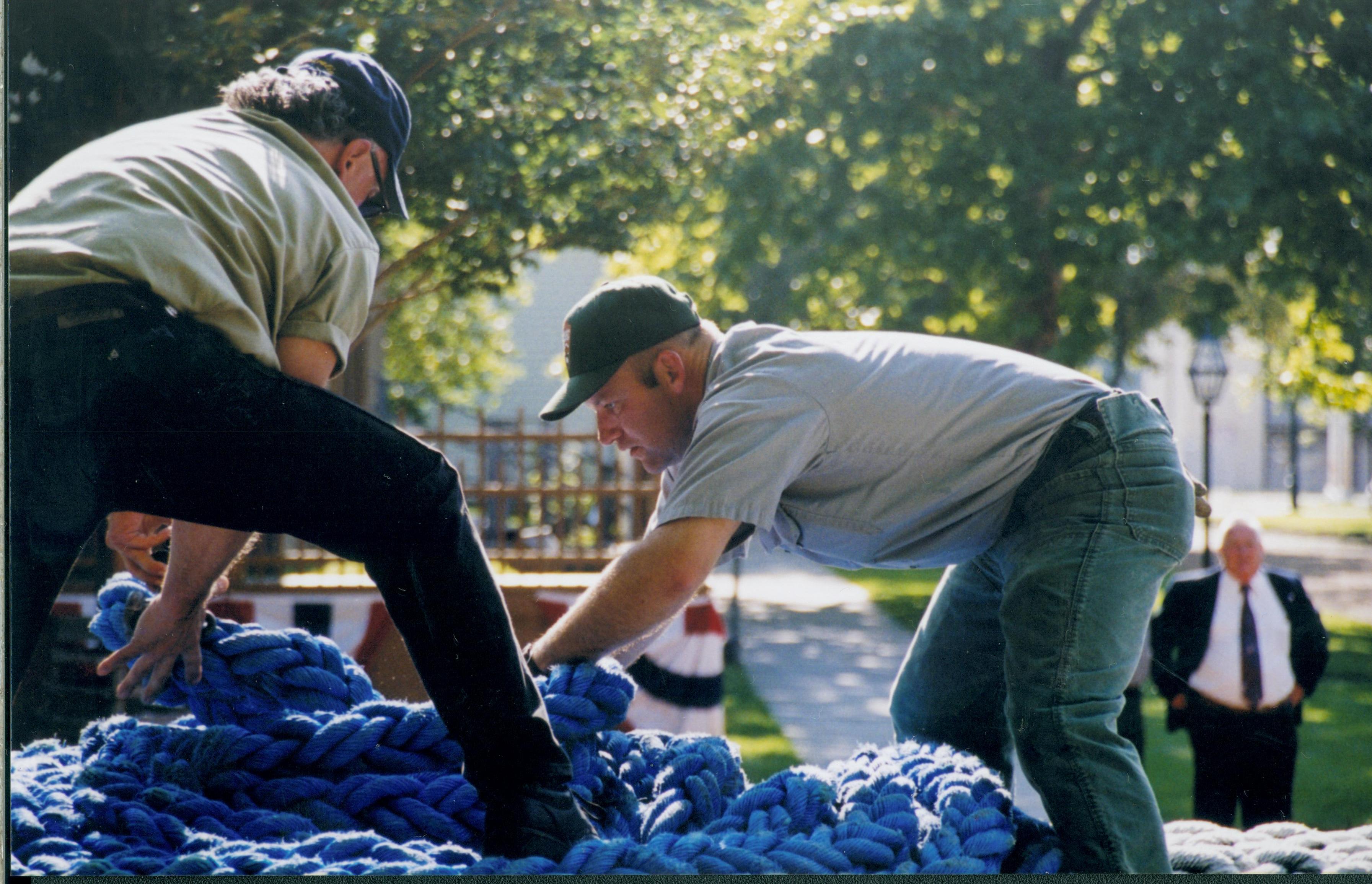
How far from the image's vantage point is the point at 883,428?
1.65 meters

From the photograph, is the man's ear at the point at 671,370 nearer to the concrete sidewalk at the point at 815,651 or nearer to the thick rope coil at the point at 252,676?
the concrete sidewalk at the point at 815,651

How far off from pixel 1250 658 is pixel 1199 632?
0.54ft

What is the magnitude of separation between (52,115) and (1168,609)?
2089 mm

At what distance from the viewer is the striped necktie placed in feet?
6.33

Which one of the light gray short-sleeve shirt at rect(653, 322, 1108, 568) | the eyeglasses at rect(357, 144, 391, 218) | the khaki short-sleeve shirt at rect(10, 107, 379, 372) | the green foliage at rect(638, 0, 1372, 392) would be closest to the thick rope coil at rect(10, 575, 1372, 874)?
the light gray short-sleeve shirt at rect(653, 322, 1108, 568)

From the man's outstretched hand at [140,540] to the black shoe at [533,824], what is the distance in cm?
64

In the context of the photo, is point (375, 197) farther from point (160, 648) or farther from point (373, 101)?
point (160, 648)

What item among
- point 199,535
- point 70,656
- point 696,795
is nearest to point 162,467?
point 199,535

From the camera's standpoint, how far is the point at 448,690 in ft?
4.95

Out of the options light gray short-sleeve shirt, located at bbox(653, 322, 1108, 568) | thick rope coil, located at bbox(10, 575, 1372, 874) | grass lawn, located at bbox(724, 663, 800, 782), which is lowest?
grass lawn, located at bbox(724, 663, 800, 782)

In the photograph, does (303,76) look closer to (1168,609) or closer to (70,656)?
(70,656)

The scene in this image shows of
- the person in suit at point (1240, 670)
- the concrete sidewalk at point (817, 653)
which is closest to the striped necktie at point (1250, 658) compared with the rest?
the person in suit at point (1240, 670)

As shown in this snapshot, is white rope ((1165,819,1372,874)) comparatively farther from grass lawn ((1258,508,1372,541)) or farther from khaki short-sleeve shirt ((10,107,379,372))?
khaki short-sleeve shirt ((10,107,379,372))

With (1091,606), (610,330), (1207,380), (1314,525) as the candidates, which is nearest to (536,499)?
(610,330)
